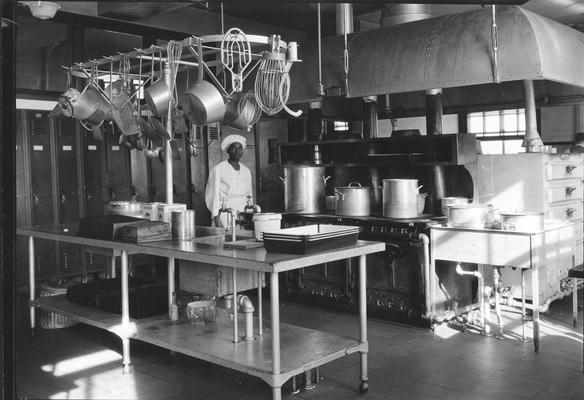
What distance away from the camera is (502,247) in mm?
4426

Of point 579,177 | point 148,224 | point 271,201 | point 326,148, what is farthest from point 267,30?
point 148,224

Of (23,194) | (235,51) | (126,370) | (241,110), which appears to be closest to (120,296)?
(126,370)

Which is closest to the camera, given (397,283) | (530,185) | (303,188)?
(397,283)

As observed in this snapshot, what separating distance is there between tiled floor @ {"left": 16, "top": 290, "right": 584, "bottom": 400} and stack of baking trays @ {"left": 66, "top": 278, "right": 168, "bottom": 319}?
1.08ft

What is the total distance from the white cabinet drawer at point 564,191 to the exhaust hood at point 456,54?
37.6 inches

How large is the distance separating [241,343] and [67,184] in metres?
4.32

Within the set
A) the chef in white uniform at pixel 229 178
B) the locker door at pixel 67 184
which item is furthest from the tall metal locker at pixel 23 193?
the chef in white uniform at pixel 229 178

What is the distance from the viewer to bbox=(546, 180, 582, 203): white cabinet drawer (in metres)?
5.44

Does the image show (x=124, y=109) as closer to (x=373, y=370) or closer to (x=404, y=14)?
(x=373, y=370)

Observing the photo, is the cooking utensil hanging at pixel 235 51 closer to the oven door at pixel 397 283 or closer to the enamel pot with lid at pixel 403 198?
the enamel pot with lid at pixel 403 198

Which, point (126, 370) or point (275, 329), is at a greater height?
point (275, 329)

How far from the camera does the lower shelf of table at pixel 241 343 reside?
10.4 feet

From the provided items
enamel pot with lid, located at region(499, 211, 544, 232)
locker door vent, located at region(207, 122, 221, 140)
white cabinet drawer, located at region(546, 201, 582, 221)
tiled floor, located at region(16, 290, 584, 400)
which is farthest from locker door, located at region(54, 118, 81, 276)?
white cabinet drawer, located at region(546, 201, 582, 221)

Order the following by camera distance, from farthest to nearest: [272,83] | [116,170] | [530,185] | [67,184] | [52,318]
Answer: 1. [116,170]
2. [67,184]
3. [530,185]
4. [52,318]
5. [272,83]
